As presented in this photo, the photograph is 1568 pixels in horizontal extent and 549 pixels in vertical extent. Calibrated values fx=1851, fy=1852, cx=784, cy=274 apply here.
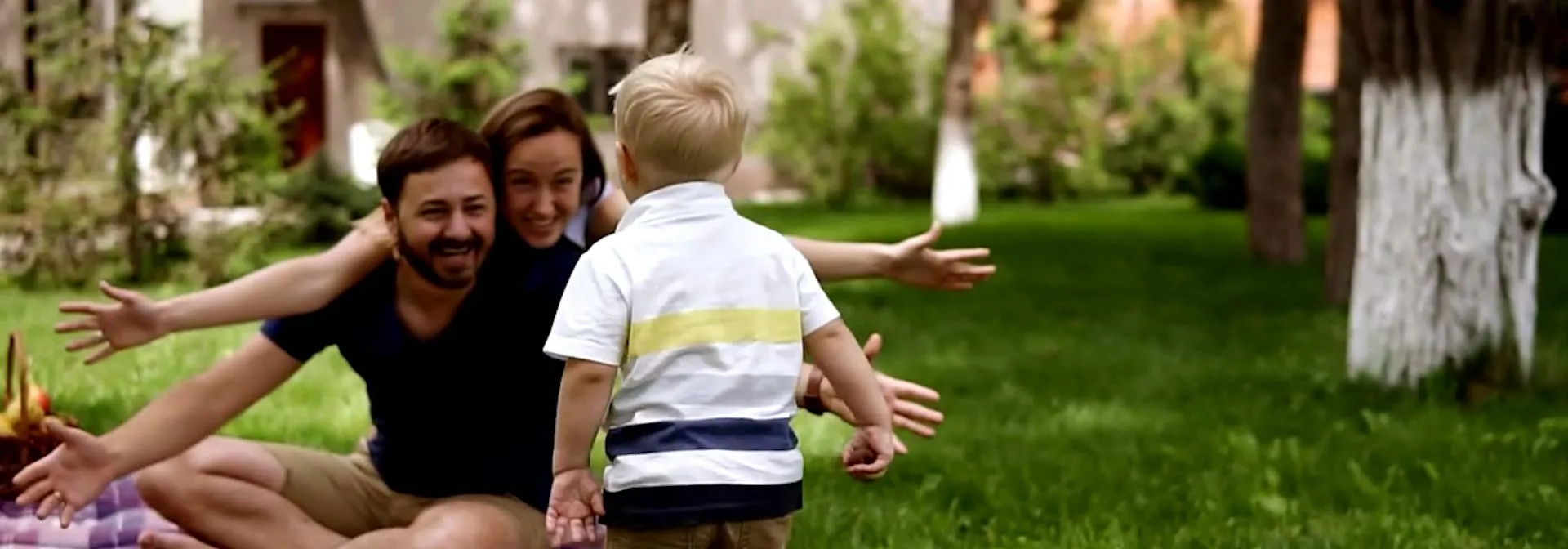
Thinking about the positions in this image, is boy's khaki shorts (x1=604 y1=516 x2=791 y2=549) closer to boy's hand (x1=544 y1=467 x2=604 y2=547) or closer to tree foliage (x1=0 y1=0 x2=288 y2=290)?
boy's hand (x1=544 y1=467 x2=604 y2=547)

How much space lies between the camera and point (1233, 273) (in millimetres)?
13695

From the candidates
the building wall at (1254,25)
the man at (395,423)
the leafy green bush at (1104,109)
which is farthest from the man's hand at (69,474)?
the building wall at (1254,25)

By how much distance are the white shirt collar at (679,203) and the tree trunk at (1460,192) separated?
4.93 metres

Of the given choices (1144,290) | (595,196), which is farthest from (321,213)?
(595,196)

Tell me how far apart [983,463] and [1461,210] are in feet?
7.72

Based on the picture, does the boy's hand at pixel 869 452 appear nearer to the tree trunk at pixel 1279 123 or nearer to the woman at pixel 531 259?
the woman at pixel 531 259

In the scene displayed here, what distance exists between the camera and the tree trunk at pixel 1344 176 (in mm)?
10492

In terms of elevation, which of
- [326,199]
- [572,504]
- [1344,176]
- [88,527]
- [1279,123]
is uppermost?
[1279,123]

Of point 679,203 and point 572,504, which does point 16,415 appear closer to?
point 572,504

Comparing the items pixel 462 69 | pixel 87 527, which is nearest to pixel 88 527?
pixel 87 527

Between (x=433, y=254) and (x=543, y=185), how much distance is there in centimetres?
27

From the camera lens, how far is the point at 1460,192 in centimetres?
716

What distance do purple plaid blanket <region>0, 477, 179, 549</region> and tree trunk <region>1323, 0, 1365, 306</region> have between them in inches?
290

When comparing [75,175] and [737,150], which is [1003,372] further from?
[75,175]
